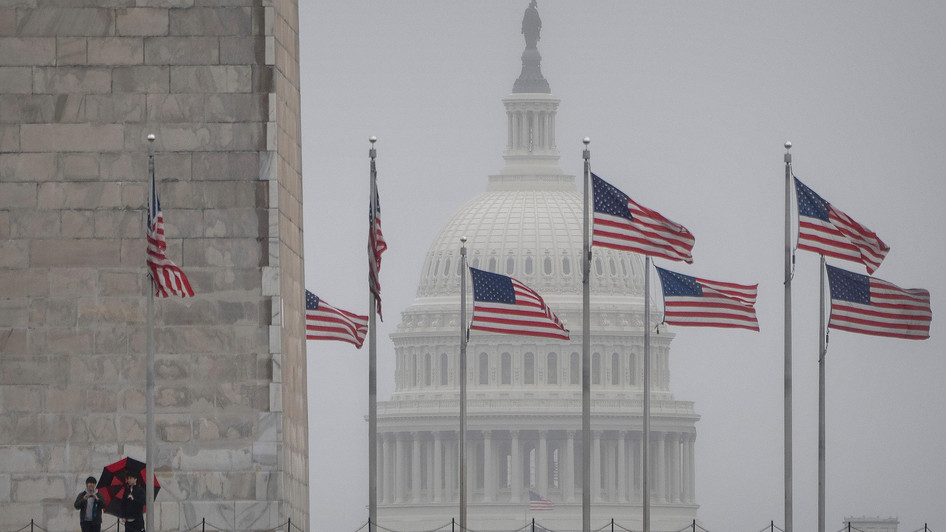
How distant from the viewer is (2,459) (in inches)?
2852

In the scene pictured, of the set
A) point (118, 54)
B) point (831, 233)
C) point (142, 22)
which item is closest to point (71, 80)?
point (118, 54)

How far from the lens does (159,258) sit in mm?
68688

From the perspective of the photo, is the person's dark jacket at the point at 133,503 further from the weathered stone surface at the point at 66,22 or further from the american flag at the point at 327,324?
the american flag at the point at 327,324

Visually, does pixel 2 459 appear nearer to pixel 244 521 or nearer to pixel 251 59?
pixel 244 521

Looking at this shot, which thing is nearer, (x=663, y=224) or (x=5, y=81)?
(x=5, y=81)

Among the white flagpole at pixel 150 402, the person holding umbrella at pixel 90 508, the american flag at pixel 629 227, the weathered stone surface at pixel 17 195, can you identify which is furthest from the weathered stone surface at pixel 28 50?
the american flag at pixel 629 227

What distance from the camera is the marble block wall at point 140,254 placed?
72.2 meters

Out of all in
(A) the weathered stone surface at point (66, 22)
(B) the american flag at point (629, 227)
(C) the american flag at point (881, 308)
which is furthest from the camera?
(C) the american flag at point (881, 308)

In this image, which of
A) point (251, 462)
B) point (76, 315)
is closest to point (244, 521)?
point (251, 462)

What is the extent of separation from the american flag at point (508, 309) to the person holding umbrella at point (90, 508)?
68.4 feet

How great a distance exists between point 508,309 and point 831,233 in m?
12.5

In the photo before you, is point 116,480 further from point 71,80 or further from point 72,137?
point 71,80

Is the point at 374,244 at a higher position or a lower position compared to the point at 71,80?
lower

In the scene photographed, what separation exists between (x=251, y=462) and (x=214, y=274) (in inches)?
161
